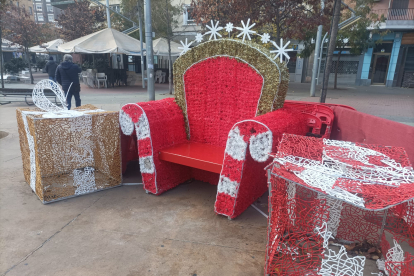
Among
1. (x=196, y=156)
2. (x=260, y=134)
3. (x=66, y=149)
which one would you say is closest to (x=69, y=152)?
(x=66, y=149)

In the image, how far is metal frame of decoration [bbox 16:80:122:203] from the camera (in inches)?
124

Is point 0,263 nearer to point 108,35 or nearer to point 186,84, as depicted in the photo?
point 186,84

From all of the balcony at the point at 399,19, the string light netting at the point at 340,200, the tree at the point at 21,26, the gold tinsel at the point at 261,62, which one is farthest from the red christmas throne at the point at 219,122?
the balcony at the point at 399,19

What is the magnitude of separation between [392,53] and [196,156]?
19.6 metres

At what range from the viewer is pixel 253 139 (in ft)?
8.25

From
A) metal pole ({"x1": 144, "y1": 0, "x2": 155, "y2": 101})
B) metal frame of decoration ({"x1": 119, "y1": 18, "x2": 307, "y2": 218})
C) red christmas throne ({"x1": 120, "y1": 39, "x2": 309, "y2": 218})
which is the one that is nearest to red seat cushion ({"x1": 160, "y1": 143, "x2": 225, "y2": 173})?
red christmas throne ({"x1": 120, "y1": 39, "x2": 309, "y2": 218})

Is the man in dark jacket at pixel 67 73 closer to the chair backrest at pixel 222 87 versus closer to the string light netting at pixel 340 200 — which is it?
the chair backrest at pixel 222 87

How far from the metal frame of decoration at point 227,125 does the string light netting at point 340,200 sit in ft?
1.56

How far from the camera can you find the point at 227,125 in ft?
11.5

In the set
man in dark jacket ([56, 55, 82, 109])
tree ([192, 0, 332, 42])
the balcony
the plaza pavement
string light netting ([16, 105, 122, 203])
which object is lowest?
the plaza pavement

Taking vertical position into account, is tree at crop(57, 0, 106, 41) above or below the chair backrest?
above

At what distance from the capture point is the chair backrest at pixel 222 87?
10.3 ft

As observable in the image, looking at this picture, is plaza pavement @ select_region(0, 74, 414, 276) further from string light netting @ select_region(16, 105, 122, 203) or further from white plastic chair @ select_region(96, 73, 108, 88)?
white plastic chair @ select_region(96, 73, 108, 88)

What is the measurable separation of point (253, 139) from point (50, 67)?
391 inches
